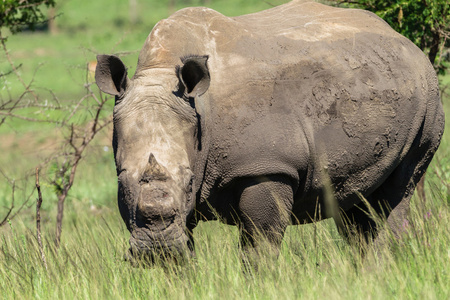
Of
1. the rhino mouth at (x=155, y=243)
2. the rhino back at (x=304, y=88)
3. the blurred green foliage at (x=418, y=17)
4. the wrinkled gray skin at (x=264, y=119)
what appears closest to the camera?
the rhino mouth at (x=155, y=243)

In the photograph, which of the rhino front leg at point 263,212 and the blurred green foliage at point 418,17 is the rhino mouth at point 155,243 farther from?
the blurred green foliage at point 418,17

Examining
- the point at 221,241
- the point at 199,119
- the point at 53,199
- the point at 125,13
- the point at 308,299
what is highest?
the point at 199,119

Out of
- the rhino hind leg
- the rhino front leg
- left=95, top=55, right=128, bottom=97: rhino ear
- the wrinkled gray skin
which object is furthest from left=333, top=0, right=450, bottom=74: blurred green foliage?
left=95, top=55, right=128, bottom=97: rhino ear

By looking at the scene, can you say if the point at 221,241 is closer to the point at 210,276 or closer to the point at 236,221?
the point at 236,221

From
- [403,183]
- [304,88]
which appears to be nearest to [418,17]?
[403,183]

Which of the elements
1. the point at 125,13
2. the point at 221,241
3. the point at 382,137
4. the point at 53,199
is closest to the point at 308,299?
the point at 221,241

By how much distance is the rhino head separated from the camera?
3896mm

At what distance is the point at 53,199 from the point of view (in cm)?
1073

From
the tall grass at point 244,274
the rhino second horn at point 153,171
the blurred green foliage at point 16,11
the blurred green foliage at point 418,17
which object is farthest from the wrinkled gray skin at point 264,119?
the blurred green foliage at point 16,11

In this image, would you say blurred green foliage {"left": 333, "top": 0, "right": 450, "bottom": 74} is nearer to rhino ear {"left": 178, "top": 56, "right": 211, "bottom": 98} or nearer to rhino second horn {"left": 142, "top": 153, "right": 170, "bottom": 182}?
rhino ear {"left": 178, "top": 56, "right": 211, "bottom": 98}

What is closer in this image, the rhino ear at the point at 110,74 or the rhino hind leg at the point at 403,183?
the rhino ear at the point at 110,74

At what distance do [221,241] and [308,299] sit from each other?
117 cm

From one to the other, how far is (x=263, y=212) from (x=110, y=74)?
4.02 feet

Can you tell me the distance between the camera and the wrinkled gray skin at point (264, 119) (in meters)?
4.12
